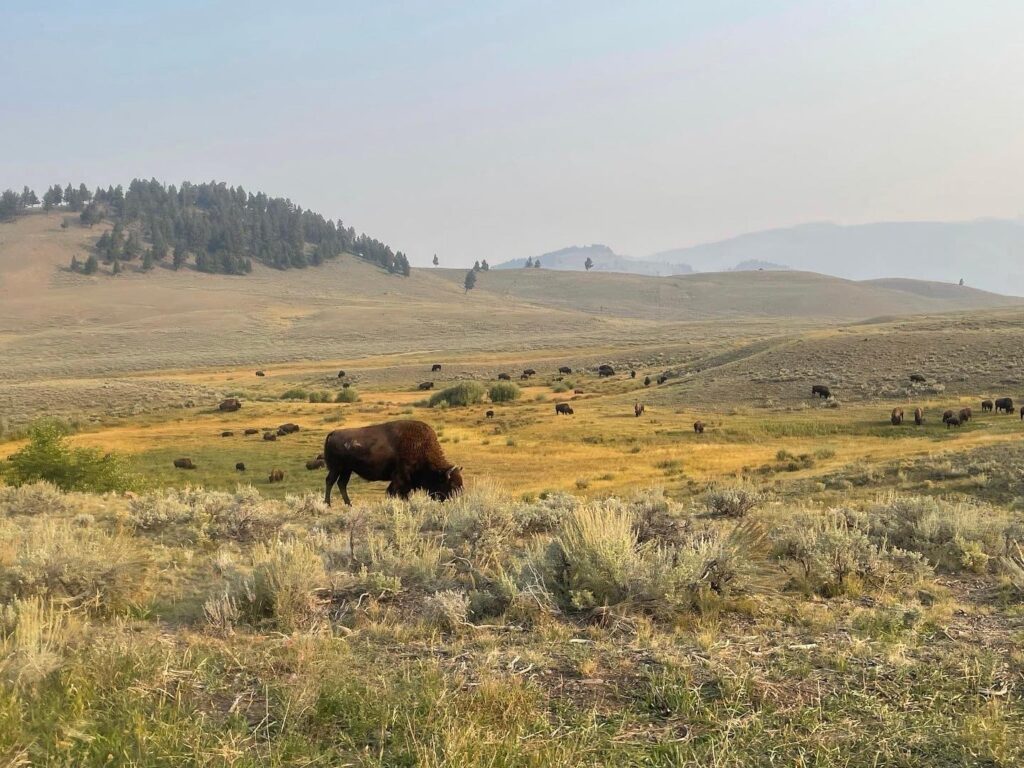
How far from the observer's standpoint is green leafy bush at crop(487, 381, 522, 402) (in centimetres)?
4362

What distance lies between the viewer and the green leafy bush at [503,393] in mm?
43625

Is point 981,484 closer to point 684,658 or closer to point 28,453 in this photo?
point 684,658

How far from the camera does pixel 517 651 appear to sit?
4395mm

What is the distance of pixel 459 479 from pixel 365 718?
31.4 ft

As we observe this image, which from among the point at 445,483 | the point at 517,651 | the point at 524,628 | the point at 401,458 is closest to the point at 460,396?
the point at 401,458

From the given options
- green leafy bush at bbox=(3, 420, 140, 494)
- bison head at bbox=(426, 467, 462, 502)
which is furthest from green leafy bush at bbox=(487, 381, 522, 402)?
bison head at bbox=(426, 467, 462, 502)

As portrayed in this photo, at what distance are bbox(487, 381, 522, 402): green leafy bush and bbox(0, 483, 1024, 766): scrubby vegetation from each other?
118 feet

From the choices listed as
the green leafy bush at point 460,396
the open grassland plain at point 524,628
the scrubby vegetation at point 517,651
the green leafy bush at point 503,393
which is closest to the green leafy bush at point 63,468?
the open grassland plain at point 524,628

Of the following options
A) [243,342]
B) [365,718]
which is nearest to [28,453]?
[365,718]

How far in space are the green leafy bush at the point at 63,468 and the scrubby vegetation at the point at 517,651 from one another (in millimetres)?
11632

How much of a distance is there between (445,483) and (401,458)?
1015 mm

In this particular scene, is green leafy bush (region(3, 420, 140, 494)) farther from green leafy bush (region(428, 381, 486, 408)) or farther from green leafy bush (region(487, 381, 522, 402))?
green leafy bush (region(487, 381, 522, 402))

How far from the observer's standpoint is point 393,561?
6129 mm

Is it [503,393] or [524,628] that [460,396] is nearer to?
[503,393]
